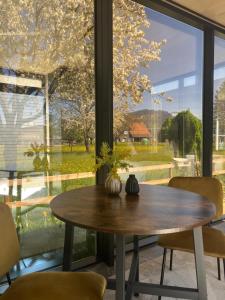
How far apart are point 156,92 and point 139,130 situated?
0.50 meters

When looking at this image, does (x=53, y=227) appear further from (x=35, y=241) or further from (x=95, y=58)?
(x=95, y=58)

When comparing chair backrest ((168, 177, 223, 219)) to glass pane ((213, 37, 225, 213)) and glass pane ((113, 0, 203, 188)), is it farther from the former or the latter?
glass pane ((213, 37, 225, 213))

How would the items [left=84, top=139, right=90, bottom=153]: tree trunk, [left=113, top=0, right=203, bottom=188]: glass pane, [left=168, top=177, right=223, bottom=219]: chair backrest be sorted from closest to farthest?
1. [left=168, top=177, right=223, bottom=219]: chair backrest
2. [left=84, top=139, right=90, bottom=153]: tree trunk
3. [left=113, top=0, right=203, bottom=188]: glass pane

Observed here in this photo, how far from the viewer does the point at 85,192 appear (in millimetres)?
1834

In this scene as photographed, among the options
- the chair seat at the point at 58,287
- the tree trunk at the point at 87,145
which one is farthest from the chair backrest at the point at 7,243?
the tree trunk at the point at 87,145

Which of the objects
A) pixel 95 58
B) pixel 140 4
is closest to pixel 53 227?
pixel 95 58

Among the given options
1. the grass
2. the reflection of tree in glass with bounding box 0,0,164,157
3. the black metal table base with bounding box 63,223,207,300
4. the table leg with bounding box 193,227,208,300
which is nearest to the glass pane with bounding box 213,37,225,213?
the reflection of tree in glass with bounding box 0,0,164,157

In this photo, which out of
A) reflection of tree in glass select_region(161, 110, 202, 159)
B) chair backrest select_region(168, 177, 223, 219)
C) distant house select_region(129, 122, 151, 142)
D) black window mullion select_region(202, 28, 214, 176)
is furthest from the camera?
black window mullion select_region(202, 28, 214, 176)

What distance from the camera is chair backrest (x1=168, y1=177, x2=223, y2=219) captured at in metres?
2.16

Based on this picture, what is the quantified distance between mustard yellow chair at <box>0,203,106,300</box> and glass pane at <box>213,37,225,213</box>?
3067 millimetres

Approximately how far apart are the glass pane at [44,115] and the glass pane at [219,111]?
2190mm

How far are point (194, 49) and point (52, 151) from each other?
2403mm

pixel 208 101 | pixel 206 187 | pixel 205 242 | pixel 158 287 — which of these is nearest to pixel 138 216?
pixel 158 287

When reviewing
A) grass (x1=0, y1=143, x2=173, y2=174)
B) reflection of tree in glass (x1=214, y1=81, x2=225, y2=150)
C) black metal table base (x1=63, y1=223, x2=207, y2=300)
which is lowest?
black metal table base (x1=63, y1=223, x2=207, y2=300)
